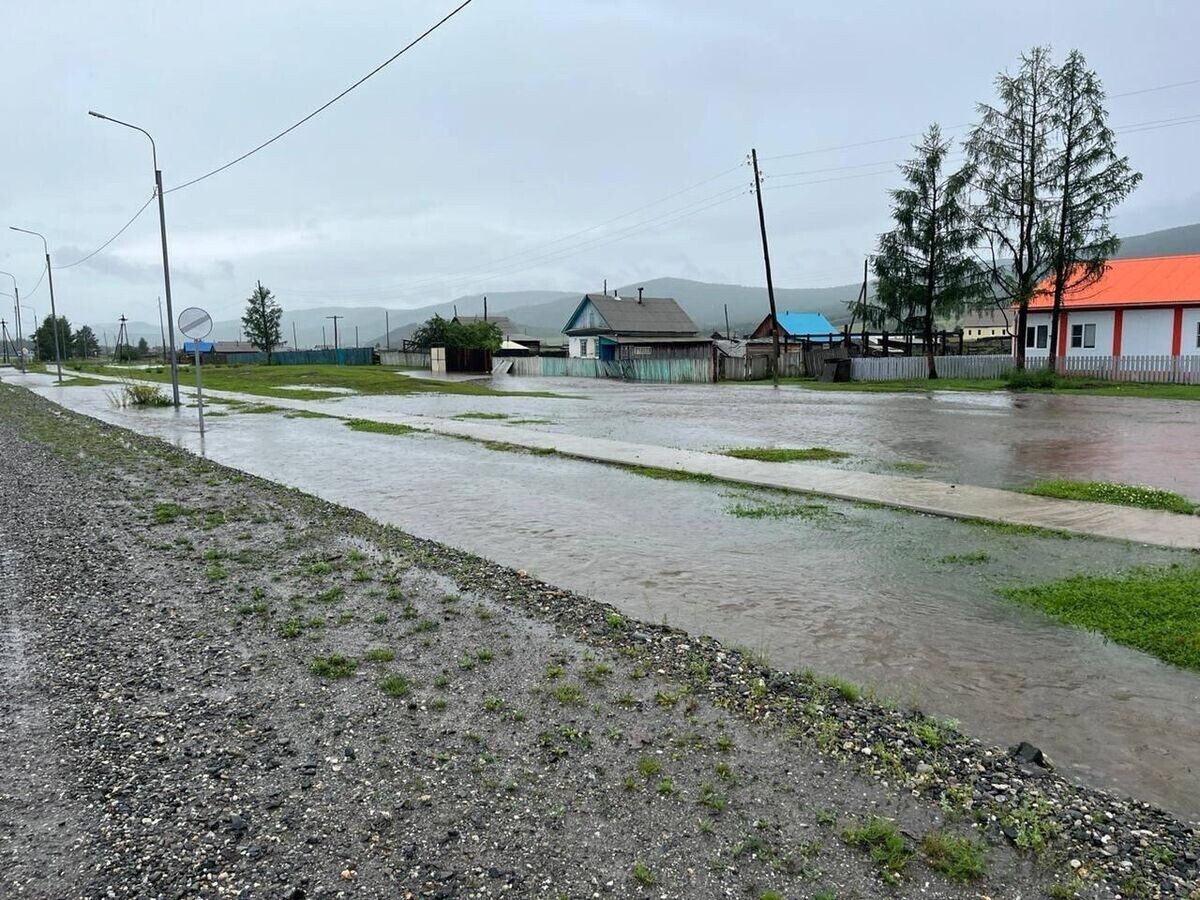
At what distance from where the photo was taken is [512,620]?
5.74 metres

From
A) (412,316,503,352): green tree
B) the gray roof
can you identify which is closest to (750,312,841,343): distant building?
the gray roof

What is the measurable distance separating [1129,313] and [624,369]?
2679 centimetres

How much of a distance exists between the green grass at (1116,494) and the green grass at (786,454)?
3.56 m

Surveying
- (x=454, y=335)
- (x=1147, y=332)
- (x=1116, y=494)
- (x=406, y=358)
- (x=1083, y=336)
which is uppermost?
(x=454, y=335)

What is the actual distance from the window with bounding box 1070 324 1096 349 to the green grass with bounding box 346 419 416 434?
3438 centimetres

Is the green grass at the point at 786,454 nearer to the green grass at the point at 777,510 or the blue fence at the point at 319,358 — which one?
the green grass at the point at 777,510

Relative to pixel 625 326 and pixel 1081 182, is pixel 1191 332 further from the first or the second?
pixel 625 326

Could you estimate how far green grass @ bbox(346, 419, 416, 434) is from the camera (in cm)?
1899

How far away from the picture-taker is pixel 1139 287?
3878cm

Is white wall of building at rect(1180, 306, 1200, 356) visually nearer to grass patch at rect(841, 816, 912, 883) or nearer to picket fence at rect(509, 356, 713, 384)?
picket fence at rect(509, 356, 713, 384)

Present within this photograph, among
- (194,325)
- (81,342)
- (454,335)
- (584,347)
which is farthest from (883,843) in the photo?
(81,342)

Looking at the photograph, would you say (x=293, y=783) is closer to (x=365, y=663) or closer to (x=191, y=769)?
(x=191, y=769)

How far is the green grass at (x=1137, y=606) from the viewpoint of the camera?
17.2 ft

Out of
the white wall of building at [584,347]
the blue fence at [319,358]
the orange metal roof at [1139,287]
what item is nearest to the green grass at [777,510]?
the orange metal roof at [1139,287]
